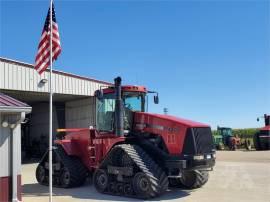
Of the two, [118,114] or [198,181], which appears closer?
[118,114]

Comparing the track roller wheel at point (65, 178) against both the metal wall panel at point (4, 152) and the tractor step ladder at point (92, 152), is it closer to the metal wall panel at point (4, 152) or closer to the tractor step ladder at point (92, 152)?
the tractor step ladder at point (92, 152)

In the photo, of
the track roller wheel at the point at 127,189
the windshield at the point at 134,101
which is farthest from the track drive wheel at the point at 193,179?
the windshield at the point at 134,101

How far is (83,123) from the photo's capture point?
26.3 meters

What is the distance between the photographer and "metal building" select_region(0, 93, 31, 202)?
407 inches

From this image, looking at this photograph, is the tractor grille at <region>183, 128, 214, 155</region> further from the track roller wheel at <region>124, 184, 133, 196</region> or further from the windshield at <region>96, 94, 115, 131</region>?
the windshield at <region>96, 94, 115, 131</region>

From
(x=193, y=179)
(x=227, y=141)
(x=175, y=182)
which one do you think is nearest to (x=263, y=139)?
(x=227, y=141)

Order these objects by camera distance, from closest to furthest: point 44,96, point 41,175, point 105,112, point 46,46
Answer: point 46,46, point 105,112, point 41,175, point 44,96

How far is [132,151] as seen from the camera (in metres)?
12.3

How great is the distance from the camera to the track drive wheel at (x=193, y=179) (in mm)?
13359

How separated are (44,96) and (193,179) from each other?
575 inches

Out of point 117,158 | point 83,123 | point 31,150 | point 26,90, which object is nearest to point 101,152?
point 117,158

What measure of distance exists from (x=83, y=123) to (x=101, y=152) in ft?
41.8

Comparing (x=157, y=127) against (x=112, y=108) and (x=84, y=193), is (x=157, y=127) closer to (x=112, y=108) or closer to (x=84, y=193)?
(x=112, y=108)

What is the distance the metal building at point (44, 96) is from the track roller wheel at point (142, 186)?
148 inches
